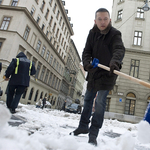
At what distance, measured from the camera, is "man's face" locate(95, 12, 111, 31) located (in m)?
2.55

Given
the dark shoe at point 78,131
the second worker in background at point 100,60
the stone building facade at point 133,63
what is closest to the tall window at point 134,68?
the stone building facade at point 133,63

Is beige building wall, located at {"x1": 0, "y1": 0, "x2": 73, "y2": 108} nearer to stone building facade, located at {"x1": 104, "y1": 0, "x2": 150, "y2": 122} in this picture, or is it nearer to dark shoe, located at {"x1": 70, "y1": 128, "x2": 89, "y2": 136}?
stone building facade, located at {"x1": 104, "y1": 0, "x2": 150, "y2": 122}

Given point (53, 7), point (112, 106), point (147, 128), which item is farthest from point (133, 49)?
point (53, 7)

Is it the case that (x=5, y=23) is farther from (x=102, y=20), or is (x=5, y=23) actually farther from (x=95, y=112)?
(x=95, y=112)

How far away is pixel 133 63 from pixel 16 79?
16510 mm

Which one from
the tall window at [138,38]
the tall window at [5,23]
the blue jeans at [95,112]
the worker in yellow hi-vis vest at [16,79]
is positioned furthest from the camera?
the tall window at [5,23]

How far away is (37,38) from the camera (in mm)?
26109

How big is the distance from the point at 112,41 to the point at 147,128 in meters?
1.57

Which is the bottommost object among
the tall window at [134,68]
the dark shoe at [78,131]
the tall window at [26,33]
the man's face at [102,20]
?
the dark shoe at [78,131]

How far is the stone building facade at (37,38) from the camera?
812 inches

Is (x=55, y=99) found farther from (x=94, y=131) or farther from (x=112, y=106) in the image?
(x=94, y=131)

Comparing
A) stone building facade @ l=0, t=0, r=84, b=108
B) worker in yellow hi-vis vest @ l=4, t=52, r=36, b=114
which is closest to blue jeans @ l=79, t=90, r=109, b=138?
worker in yellow hi-vis vest @ l=4, t=52, r=36, b=114

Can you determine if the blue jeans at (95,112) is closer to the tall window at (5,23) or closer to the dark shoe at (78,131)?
the dark shoe at (78,131)

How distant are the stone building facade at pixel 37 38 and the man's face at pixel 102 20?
18549 millimetres
